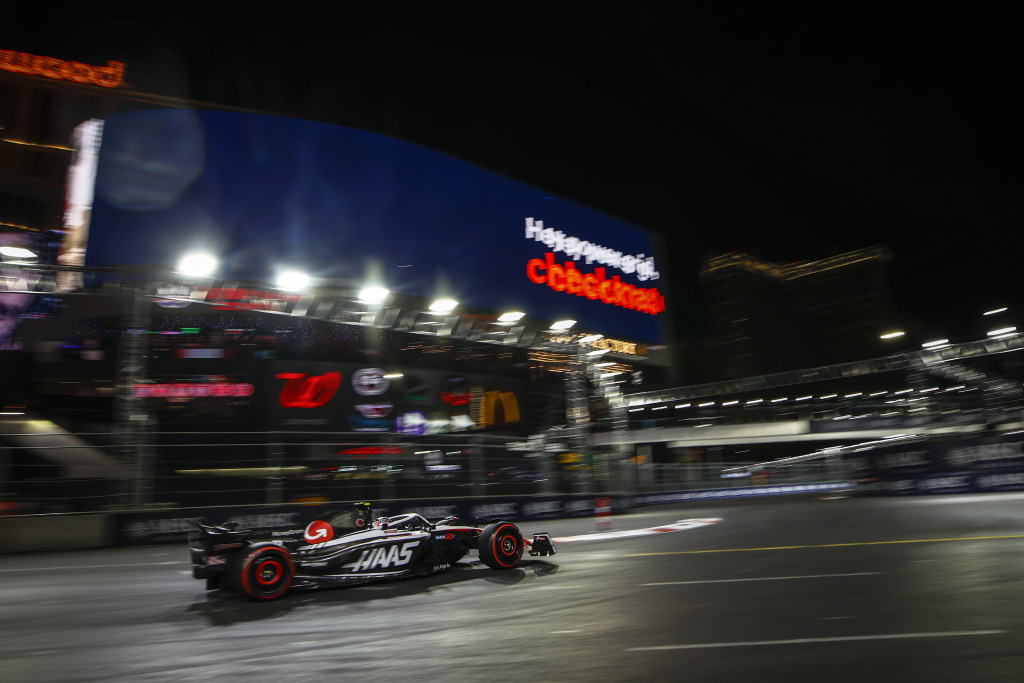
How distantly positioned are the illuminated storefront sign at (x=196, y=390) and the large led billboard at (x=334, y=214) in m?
5.56

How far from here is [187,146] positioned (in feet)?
53.2

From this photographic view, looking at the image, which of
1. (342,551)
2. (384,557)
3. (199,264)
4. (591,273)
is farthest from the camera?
(591,273)

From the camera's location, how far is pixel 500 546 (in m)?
8.80

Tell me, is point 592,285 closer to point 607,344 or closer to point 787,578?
point 607,344

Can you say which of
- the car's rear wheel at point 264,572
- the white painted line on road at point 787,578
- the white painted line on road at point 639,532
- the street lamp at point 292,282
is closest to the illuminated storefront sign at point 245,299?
the street lamp at point 292,282

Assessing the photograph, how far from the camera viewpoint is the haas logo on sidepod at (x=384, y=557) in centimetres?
782

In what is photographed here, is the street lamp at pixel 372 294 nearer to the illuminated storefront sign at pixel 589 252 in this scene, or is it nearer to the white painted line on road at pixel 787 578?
the illuminated storefront sign at pixel 589 252

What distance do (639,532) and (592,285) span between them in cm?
1152

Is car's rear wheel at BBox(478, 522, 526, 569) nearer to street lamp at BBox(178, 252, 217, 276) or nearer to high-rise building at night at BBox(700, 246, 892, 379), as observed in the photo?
street lamp at BBox(178, 252, 217, 276)

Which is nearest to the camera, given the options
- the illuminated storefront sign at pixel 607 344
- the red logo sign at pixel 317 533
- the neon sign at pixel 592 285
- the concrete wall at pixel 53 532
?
the red logo sign at pixel 317 533

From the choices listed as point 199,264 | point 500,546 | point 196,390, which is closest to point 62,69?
point 196,390

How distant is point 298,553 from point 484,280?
1352cm

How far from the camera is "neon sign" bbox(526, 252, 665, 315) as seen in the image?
22.2 m

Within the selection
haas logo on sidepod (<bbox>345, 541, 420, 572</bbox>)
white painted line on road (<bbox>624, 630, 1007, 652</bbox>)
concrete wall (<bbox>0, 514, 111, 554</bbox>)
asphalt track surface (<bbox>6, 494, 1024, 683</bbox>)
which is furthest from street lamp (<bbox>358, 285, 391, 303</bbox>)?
white painted line on road (<bbox>624, 630, 1007, 652</bbox>)
